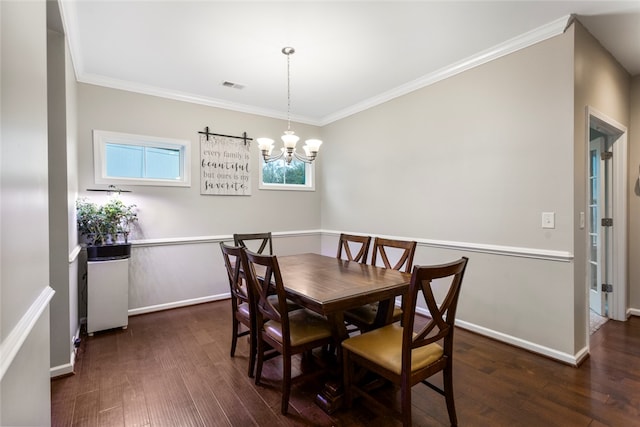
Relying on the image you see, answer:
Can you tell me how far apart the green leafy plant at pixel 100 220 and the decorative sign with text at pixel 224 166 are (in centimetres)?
104

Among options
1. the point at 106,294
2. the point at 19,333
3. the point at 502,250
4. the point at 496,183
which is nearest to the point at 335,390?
the point at 19,333

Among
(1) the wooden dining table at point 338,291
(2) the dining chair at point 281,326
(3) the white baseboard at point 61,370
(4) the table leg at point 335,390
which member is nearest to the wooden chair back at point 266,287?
(2) the dining chair at point 281,326

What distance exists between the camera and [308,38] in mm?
2676

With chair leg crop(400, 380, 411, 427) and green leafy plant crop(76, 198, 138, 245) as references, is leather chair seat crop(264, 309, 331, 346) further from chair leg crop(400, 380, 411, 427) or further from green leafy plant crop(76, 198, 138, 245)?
green leafy plant crop(76, 198, 138, 245)

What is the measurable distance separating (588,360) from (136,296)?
449 centimetres

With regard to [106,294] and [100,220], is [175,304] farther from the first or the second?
[100,220]

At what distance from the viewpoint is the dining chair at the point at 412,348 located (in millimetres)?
1562

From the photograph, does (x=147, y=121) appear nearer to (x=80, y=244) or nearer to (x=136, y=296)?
(x=80, y=244)

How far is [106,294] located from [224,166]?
6.59 ft

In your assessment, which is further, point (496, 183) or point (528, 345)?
point (496, 183)

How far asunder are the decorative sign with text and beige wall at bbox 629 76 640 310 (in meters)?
4.54

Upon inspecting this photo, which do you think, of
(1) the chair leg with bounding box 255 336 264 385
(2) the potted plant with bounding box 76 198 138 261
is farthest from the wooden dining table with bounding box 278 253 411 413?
(2) the potted plant with bounding box 76 198 138 261

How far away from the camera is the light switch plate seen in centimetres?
257

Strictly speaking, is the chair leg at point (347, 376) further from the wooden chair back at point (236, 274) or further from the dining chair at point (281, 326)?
the wooden chair back at point (236, 274)
